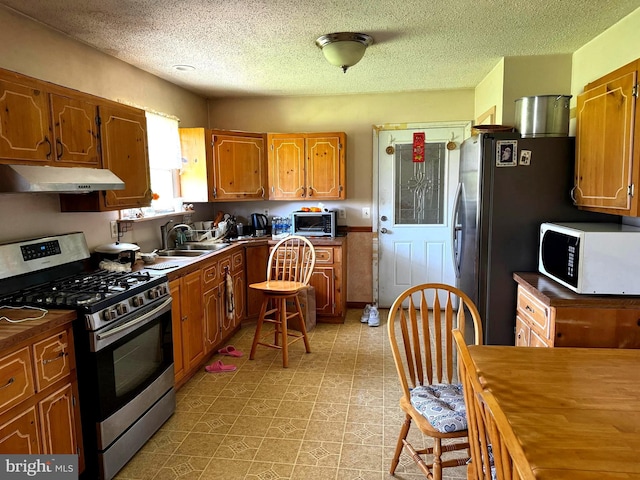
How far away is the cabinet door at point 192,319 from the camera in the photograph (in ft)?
9.93

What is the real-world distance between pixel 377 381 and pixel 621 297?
1666 mm

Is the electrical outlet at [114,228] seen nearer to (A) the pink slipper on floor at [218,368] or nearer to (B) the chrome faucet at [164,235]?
(B) the chrome faucet at [164,235]

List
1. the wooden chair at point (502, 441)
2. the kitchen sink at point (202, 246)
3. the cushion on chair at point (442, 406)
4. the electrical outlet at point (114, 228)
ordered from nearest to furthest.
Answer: the wooden chair at point (502, 441) < the cushion on chair at point (442, 406) < the electrical outlet at point (114, 228) < the kitchen sink at point (202, 246)

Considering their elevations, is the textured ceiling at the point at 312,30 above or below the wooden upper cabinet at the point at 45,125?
above

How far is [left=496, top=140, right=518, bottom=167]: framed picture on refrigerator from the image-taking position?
279 centimetres

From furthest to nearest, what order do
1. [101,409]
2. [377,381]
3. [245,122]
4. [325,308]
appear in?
[245,122], [325,308], [377,381], [101,409]

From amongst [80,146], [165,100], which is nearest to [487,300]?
[80,146]

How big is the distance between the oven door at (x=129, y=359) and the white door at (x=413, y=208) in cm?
285

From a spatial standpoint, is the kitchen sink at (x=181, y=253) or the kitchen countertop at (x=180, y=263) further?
the kitchen sink at (x=181, y=253)

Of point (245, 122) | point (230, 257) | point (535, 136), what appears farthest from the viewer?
point (245, 122)

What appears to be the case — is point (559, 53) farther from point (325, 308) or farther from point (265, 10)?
point (325, 308)

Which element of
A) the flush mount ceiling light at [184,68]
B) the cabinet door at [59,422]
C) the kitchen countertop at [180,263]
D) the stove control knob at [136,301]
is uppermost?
the flush mount ceiling light at [184,68]

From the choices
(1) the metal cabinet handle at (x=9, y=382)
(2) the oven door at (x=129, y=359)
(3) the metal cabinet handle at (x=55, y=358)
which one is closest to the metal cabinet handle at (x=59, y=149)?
(2) the oven door at (x=129, y=359)

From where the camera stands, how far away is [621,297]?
2145 millimetres
